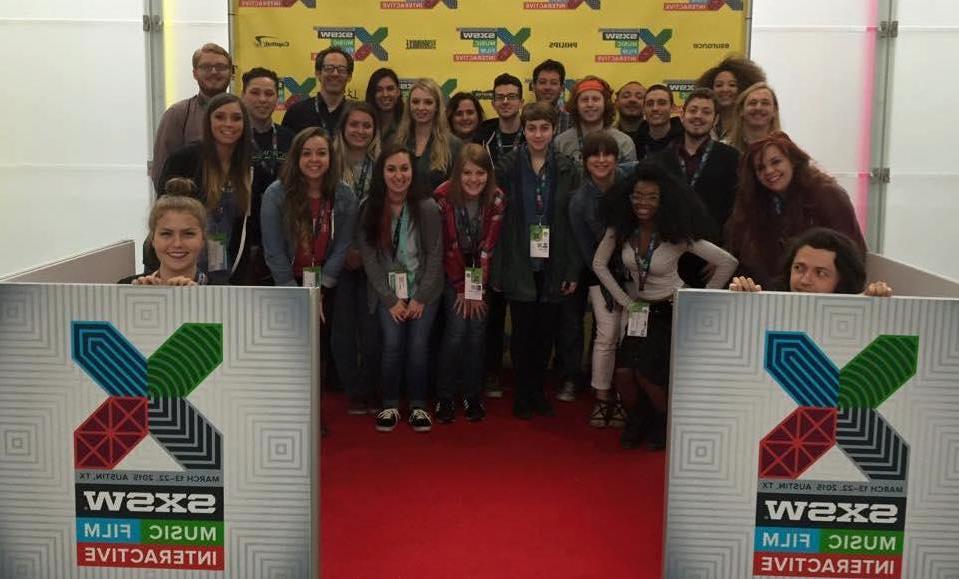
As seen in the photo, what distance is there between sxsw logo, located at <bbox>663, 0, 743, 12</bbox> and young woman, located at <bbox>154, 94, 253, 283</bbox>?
2746 millimetres

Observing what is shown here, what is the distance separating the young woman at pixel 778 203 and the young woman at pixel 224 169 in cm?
203

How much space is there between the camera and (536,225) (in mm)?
4734

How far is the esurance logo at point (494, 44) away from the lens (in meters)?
5.88

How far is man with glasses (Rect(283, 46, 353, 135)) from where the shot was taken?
5.25m

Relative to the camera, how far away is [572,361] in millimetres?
5223

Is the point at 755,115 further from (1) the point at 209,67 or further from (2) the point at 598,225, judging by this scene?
(1) the point at 209,67

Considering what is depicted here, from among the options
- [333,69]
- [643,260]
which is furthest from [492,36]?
[643,260]

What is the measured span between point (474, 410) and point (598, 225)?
1.05m

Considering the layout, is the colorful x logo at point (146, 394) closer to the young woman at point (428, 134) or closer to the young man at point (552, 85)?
the young woman at point (428, 134)

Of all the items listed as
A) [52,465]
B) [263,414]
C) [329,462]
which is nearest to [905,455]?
[263,414]

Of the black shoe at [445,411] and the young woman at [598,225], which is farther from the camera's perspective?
the black shoe at [445,411]

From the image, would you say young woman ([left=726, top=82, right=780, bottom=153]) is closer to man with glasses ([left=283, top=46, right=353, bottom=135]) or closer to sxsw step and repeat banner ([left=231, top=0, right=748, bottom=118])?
sxsw step and repeat banner ([left=231, top=0, right=748, bottom=118])

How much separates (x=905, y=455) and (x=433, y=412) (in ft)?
9.70

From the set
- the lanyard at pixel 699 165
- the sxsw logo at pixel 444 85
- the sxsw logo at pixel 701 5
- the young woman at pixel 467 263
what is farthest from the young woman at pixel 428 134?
the sxsw logo at pixel 701 5
